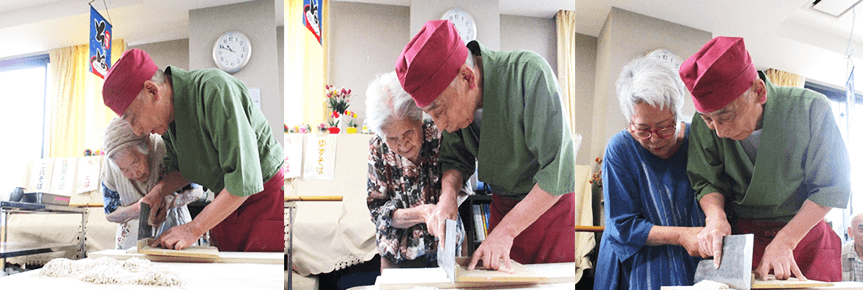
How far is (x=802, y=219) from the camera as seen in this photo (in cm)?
105

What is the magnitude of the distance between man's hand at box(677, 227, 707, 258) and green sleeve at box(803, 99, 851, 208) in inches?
9.6

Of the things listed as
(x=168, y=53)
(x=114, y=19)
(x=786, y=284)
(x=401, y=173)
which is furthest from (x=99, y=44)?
(x=786, y=284)

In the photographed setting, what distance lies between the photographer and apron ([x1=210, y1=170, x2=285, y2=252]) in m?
1.17

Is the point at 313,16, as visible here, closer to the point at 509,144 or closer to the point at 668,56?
the point at 509,144

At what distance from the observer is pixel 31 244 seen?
1.24 m

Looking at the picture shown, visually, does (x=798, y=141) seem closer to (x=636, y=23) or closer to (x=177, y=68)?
(x=636, y=23)

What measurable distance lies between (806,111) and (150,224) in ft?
4.70

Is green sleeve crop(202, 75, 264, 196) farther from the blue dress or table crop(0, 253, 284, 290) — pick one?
the blue dress

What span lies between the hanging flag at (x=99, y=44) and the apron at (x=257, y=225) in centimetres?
43

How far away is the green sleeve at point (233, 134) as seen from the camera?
1117mm

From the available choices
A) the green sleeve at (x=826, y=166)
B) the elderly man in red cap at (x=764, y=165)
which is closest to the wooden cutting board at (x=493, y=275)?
the elderly man in red cap at (x=764, y=165)

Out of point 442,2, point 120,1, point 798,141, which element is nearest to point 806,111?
point 798,141

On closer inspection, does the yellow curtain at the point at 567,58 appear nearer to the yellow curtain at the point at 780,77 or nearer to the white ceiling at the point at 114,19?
the yellow curtain at the point at 780,77

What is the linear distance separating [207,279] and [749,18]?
1.31 metres
